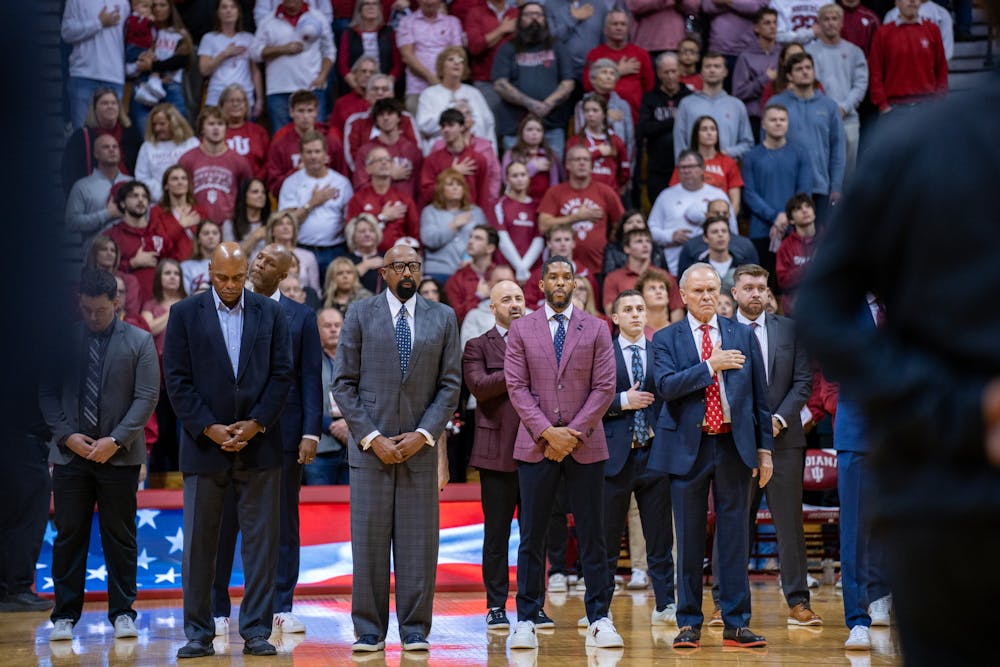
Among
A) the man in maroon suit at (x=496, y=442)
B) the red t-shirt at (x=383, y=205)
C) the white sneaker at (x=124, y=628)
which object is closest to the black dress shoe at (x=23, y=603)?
the white sneaker at (x=124, y=628)

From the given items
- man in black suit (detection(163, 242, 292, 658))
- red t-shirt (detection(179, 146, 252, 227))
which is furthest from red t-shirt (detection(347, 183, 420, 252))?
man in black suit (detection(163, 242, 292, 658))

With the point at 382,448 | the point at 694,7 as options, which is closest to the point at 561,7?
the point at 694,7

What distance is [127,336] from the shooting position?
8.37m

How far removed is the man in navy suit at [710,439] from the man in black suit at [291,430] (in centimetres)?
210

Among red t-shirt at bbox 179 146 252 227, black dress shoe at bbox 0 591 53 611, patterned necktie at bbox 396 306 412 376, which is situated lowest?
black dress shoe at bbox 0 591 53 611

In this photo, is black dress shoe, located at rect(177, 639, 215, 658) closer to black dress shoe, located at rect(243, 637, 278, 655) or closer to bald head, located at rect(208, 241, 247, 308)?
black dress shoe, located at rect(243, 637, 278, 655)

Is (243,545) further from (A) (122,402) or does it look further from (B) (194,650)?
(A) (122,402)

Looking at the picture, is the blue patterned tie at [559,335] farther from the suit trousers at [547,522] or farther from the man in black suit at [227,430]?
the man in black suit at [227,430]

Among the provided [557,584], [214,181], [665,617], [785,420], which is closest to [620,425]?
[785,420]

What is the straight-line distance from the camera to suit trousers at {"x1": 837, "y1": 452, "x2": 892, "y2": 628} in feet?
24.9

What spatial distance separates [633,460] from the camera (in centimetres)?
911

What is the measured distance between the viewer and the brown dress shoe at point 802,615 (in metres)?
8.23

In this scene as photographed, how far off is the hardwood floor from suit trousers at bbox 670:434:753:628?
261mm

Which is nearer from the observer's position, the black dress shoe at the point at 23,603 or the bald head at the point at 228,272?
the bald head at the point at 228,272
